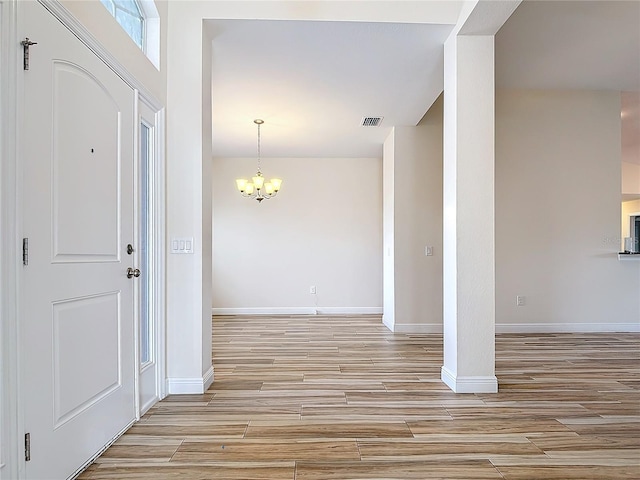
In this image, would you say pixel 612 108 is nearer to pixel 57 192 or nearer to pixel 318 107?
pixel 318 107

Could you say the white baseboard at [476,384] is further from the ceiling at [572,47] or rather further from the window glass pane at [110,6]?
the window glass pane at [110,6]

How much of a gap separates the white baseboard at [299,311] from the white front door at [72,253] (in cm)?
491

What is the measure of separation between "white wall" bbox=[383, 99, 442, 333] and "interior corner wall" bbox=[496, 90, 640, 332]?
29.2 inches

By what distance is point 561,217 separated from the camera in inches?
220

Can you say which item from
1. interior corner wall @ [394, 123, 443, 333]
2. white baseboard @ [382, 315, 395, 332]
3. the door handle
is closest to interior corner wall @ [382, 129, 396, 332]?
white baseboard @ [382, 315, 395, 332]

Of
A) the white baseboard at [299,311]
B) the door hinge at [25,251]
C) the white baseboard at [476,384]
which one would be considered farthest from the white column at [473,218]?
the white baseboard at [299,311]

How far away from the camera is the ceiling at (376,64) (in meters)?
3.40

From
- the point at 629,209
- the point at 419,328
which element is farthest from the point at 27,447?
the point at 629,209

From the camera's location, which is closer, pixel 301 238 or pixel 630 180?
pixel 301 238

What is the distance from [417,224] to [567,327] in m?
2.21

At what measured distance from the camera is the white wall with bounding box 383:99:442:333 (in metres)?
5.86

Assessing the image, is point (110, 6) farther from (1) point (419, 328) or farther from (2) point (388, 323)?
(2) point (388, 323)

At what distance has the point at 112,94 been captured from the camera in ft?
8.06

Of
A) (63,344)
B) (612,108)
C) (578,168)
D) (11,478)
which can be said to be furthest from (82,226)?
(612,108)
